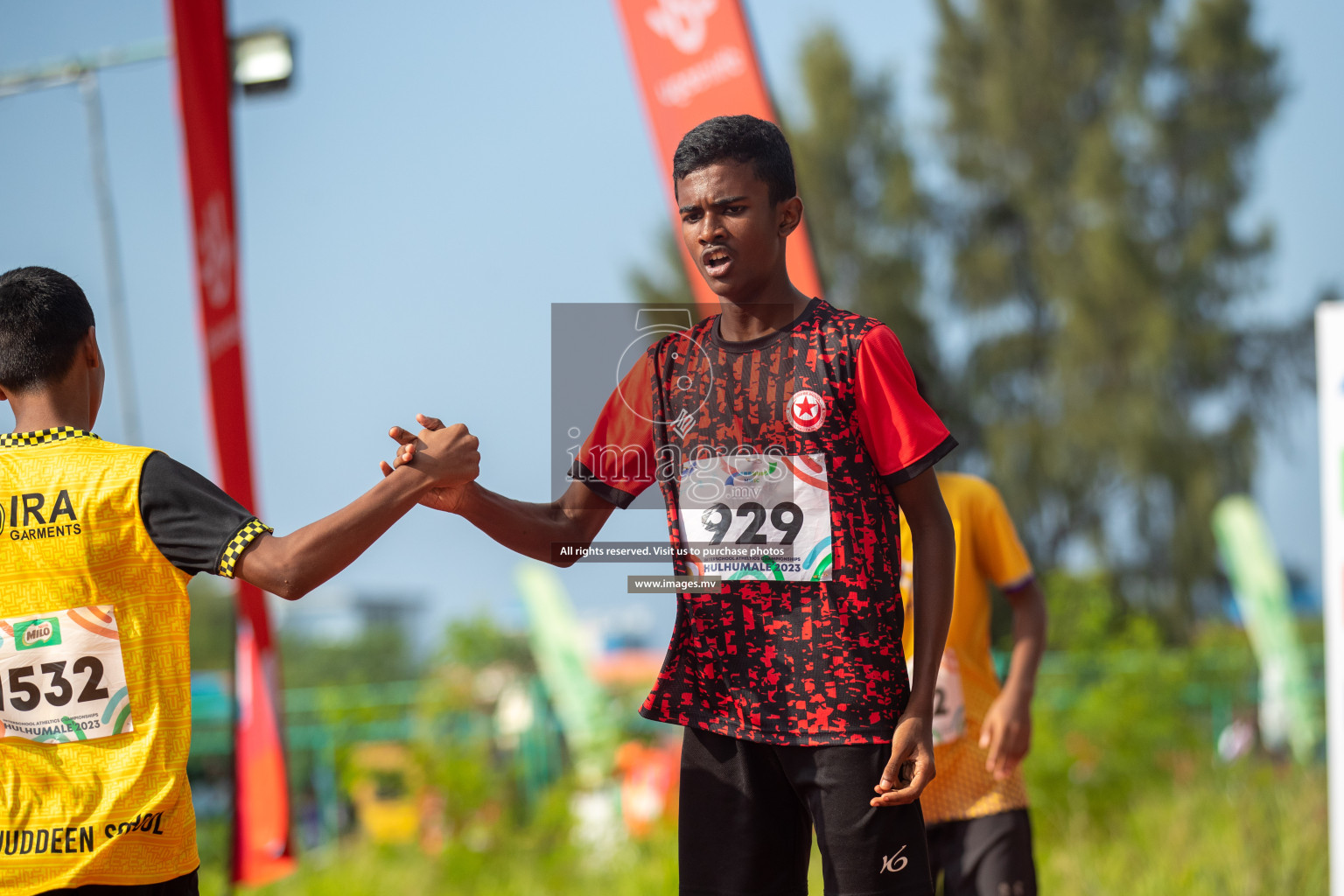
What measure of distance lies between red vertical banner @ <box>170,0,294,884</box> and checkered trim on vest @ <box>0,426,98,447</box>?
2804 mm

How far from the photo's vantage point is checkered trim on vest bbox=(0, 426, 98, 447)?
7.13ft

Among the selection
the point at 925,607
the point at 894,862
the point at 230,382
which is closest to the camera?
the point at 894,862

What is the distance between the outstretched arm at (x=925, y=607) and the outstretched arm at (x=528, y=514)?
619 millimetres

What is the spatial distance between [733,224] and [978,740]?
193 centimetres

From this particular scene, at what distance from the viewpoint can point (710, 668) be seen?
2203mm

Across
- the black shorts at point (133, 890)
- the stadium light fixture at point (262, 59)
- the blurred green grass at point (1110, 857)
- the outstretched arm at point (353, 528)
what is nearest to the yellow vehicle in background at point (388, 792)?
the blurred green grass at point (1110, 857)

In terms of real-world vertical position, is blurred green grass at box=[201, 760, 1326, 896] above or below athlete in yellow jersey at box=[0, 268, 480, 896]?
below

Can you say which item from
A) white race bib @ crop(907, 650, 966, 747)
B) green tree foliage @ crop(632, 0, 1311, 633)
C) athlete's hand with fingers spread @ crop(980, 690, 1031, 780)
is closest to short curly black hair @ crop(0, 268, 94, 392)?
white race bib @ crop(907, 650, 966, 747)

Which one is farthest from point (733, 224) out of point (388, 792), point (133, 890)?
point (388, 792)

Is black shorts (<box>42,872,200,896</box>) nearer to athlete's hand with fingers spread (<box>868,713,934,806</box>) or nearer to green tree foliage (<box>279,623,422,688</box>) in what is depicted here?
athlete's hand with fingers spread (<box>868,713,934,806</box>)

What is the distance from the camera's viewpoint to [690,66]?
4.20 m

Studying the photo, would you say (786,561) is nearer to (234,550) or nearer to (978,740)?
(234,550)

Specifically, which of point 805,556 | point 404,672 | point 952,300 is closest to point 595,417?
point 805,556

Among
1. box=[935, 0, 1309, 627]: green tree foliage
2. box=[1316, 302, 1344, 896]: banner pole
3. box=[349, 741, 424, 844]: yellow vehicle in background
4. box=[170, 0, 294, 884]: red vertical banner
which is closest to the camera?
box=[1316, 302, 1344, 896]: banner pole
